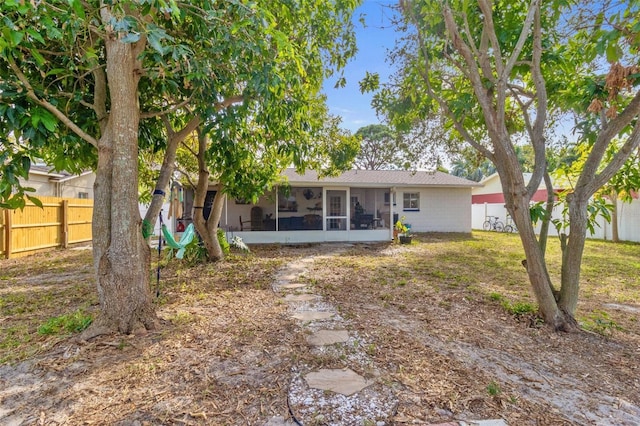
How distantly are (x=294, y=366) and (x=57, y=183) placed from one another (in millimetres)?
16354

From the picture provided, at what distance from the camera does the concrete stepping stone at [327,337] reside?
11.6 feet

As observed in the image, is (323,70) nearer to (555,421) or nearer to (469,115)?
(469,115)

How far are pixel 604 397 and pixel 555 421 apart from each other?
797 mm

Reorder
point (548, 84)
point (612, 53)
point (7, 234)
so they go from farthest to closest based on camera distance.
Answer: point (7, 234) < point (548, 84) < point (612, 53)

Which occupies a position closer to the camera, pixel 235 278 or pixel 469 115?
pixel 469 115

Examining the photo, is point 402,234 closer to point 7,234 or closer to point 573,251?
point 573,251

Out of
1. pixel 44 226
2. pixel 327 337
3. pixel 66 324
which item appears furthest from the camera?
pixel 44 226

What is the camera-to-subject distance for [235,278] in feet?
21.8

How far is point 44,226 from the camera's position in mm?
10211

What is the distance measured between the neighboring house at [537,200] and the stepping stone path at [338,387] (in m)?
6.37

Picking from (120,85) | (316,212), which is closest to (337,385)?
(120,85)

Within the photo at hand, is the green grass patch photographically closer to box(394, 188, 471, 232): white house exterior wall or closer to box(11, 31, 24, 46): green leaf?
box(11, 31, 24, 46): green leaf

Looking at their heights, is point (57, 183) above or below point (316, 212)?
Answer: above

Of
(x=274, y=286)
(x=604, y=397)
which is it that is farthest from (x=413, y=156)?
(x=604, y=397)
